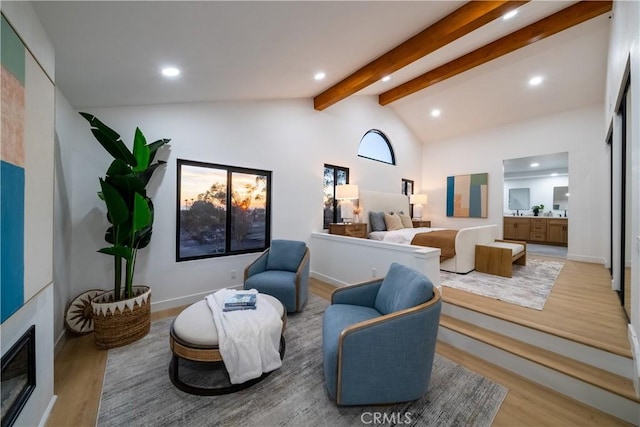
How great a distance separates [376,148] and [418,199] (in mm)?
1878

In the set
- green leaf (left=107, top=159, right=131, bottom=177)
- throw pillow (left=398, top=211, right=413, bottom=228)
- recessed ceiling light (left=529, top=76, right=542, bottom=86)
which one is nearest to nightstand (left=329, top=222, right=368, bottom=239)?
throw pillow (left=398, top=211, right=413, bottom=228)

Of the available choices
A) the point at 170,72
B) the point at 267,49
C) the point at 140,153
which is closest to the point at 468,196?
the point at 267,49

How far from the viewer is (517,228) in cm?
758

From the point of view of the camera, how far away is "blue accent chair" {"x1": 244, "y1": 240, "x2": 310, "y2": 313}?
2.89m

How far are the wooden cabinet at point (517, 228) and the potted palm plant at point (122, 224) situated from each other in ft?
30.5

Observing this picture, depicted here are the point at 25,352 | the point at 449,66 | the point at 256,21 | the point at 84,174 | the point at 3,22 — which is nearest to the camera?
the point at 3,22

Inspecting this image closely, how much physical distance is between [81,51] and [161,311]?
2824 mm

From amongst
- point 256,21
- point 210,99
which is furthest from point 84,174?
point 256,21

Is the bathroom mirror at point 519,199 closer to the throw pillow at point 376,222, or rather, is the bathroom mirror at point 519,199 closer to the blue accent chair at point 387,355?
the throw pillow at point 376,222

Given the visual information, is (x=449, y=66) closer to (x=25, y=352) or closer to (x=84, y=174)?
(x=84, y=174)

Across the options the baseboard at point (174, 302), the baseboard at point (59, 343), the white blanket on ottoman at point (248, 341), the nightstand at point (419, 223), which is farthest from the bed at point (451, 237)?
the baseboard at point (59, 343)

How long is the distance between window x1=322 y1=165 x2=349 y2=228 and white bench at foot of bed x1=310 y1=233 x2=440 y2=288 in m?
0.69

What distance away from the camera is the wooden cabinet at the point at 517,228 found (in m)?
7.39

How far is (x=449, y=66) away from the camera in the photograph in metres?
4.48
